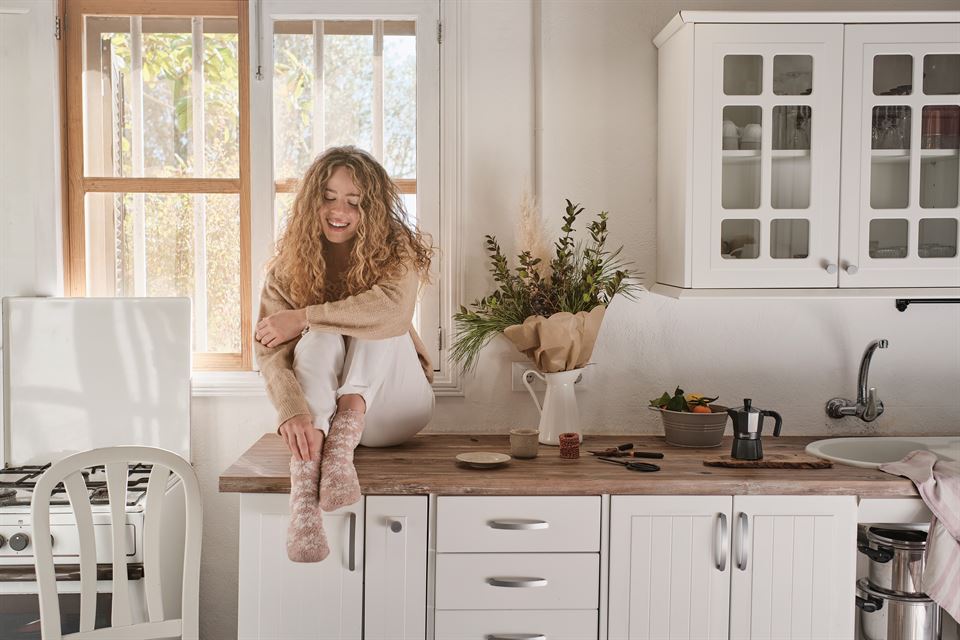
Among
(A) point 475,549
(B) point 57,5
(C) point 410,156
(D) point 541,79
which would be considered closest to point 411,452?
(A) point 475,549

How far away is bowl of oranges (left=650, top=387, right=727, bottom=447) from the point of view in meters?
2.56

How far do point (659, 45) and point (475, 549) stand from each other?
1657mm

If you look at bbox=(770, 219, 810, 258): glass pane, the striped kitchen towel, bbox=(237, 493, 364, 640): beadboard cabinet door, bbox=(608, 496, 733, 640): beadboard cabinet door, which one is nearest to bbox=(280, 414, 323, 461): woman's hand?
bbox=(237, 493, 364, 640): beadboard cabinet door

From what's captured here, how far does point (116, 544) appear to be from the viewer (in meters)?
1.75

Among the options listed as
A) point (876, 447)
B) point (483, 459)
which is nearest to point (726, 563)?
point (483, 459)

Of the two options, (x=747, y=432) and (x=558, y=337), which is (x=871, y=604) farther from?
(x=558, y=337)

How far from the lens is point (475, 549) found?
221cm

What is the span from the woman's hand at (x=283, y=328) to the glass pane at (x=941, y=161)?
5.92ft

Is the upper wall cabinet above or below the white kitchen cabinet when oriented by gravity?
above

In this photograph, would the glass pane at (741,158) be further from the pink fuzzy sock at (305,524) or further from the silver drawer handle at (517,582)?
the pink fuzzy sock at (305,524)

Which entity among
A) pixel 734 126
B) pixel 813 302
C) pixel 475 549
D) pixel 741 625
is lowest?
pixel 741 625

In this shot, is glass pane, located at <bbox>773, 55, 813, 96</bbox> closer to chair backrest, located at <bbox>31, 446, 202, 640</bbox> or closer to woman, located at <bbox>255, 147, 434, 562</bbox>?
woman, located at <bbox>255, 147, 434, 562</bbox>

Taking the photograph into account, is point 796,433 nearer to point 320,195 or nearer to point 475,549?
point 475,549

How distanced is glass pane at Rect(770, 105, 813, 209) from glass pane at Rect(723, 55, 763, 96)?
150 millimetres
